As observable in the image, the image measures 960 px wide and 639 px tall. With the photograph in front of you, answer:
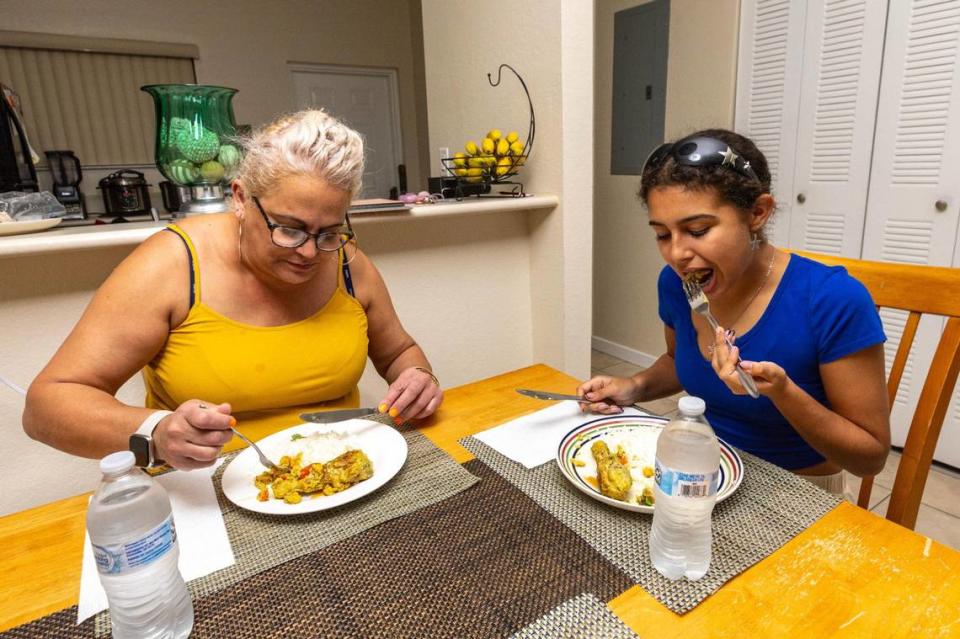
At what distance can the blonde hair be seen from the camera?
99 centimetres

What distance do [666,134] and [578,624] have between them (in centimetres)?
294

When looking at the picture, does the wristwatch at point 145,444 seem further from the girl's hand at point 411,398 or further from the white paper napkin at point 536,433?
the white paper napkin at point 536,433

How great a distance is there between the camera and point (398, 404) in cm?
105

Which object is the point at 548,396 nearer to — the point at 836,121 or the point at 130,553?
the point at 130,553

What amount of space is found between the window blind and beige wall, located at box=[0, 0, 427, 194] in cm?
11

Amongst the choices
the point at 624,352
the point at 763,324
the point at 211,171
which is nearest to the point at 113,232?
the point at 211,171

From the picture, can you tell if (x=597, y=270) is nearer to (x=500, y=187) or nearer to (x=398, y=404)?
(x=500, y=187)

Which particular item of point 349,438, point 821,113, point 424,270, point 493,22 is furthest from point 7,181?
point 821,113

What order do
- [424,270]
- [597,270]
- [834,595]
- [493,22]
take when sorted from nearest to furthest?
[834,595] → [424,270] → [493,22] → [597,270]

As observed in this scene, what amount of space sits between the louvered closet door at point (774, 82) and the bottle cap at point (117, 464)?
103 inches

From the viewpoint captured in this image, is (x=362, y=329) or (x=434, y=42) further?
(x=434, y=42)

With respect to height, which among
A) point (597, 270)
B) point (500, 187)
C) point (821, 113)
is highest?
point (821, 113)

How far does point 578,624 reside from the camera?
590 millimetres

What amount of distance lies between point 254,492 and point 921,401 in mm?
1090
